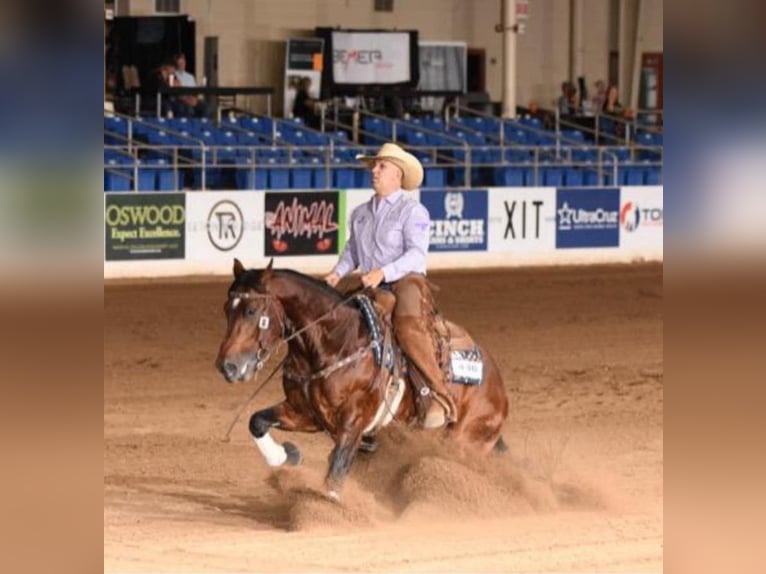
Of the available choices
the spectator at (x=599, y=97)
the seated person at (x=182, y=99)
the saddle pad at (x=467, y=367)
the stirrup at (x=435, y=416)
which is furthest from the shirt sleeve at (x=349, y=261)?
the spectator at (x=599, y=97)

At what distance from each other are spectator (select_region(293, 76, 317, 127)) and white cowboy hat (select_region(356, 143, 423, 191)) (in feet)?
70.5

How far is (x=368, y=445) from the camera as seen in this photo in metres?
8.75

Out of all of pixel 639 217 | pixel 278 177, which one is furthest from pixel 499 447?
pixel 639 217

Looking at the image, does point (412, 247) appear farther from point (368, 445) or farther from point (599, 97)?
point (599, 97)

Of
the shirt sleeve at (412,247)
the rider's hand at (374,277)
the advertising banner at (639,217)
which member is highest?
the shirt sleeve at (412,247)

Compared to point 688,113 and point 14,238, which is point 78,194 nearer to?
point 14,238

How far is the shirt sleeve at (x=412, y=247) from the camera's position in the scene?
8.13 metres

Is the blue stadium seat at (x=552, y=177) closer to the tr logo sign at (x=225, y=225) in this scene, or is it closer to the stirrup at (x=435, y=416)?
the tr logo sign at (x=225, y=225)

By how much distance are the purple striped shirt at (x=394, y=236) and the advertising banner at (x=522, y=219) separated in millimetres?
14912

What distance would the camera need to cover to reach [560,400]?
43.9ft

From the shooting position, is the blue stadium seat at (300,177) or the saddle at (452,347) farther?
the blue stadium seat at (300,177)

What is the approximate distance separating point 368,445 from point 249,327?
142 cm

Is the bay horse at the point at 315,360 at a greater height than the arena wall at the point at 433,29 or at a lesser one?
lesser

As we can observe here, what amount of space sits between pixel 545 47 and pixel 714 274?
32756 millimetres
